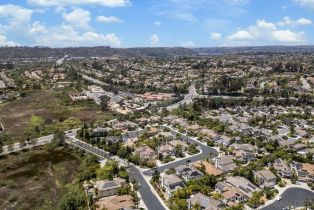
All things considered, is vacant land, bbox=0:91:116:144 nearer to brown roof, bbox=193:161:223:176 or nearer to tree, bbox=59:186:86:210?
tree, bbox=59:186:86:210

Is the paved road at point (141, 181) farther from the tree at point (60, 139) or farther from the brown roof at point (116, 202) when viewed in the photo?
the brown roof at point (116, 202)

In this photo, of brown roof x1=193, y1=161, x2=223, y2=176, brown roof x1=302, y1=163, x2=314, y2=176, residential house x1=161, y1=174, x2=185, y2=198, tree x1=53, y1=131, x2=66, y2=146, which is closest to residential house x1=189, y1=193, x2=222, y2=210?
residential house x1=161, y1=174, x2=185, y2=198

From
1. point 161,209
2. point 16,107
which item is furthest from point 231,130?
point 16,107

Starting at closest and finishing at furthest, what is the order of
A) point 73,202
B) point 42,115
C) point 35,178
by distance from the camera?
point 73,202, point 35,178, point 42,115

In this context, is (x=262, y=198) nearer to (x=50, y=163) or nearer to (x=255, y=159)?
(x=255, y=159)

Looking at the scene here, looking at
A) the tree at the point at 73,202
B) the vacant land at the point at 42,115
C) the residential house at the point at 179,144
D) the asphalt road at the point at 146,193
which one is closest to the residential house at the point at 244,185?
the asphalt road at the point at 146,193

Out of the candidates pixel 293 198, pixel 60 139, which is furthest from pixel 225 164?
pixel 60 139

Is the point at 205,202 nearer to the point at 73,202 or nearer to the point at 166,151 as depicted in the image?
the point at 73,202
